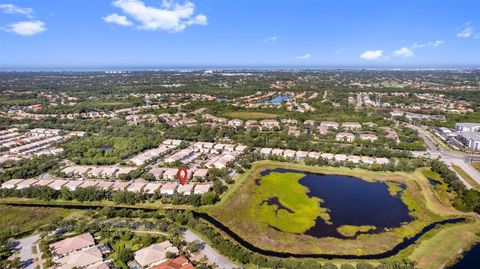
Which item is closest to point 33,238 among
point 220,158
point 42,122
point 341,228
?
point 220,158

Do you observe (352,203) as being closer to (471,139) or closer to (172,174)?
(172,174)

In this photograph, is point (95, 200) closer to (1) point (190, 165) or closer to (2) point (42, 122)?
(1) point (190, 165)

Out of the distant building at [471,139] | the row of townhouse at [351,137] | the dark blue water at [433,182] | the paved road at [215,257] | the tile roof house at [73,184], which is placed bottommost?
the dark blue water at [433,182]

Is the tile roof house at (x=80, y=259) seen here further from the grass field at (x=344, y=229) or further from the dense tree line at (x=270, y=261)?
the grass field at (x=344, y=229)

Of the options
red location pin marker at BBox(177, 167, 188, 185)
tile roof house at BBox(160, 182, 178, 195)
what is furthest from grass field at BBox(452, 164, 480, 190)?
tile roof house at BBox(160, 182, 178, 195)

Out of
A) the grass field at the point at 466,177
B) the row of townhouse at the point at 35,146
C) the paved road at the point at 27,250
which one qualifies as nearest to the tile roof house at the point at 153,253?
the paved road at the point at 27,250

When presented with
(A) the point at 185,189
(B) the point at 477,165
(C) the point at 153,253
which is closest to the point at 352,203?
(A) the point at 185,189
